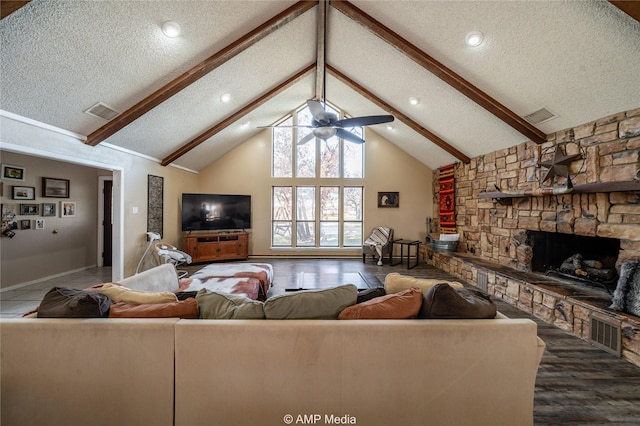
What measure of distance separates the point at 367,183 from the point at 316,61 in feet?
11.2

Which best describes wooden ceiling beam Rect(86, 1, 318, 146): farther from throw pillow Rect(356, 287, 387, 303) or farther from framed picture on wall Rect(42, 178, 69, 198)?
throw pillow Rect(356, 287, 387, 303)

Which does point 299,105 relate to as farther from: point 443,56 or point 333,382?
point 333,382

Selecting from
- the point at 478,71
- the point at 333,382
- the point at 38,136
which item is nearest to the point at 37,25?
the point at 38,136

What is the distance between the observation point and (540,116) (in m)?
3.38

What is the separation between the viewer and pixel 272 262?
652cm

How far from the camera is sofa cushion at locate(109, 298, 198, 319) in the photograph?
153 cm

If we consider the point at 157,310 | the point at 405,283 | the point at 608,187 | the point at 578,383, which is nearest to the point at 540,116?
the point at 608,187

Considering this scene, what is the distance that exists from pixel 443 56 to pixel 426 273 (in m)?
4.10

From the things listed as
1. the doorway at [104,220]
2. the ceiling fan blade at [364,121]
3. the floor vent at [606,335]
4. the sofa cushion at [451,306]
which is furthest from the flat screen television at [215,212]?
the floor vent at [606,335]

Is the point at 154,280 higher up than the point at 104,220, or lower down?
lower down

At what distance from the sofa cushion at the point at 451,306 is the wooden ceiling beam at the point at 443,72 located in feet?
10.2

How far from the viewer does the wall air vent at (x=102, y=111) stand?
10.7ft

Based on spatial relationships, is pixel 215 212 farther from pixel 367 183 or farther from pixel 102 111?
pixel 367 183

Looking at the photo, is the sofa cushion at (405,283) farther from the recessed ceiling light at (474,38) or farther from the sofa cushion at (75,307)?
the recessed ceiling light at (474,38)
